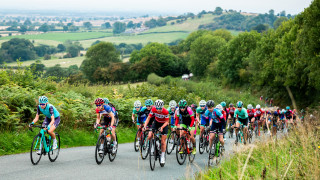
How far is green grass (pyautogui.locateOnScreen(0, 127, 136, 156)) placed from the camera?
45.4 ft

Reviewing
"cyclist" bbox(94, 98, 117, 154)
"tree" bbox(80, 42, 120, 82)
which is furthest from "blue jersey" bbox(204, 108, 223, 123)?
"tree" bbox(80, 42, 120, 82)

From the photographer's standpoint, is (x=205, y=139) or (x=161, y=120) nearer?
(x=161, y=120)

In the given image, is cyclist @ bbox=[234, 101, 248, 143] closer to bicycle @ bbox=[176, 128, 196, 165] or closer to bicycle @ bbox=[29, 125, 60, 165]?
bicycle @ bbox=[176, 128, 196, 165]

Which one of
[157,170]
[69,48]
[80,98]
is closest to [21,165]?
[157,170]

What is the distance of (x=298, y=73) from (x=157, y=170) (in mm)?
45488

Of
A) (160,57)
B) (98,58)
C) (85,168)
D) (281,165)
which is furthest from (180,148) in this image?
(98,58)

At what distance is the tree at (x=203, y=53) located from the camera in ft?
323

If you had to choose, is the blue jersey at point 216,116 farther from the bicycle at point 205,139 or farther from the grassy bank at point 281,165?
the grassy bank at point 281,165

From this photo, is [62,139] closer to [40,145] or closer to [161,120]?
[40,145]

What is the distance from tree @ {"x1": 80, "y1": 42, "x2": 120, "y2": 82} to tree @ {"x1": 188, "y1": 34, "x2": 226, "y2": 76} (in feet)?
87.1

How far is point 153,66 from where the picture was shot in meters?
105

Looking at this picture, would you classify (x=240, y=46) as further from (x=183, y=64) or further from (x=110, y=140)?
(x=110, y=140)

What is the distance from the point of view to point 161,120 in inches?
490

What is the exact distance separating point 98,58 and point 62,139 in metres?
96.2
